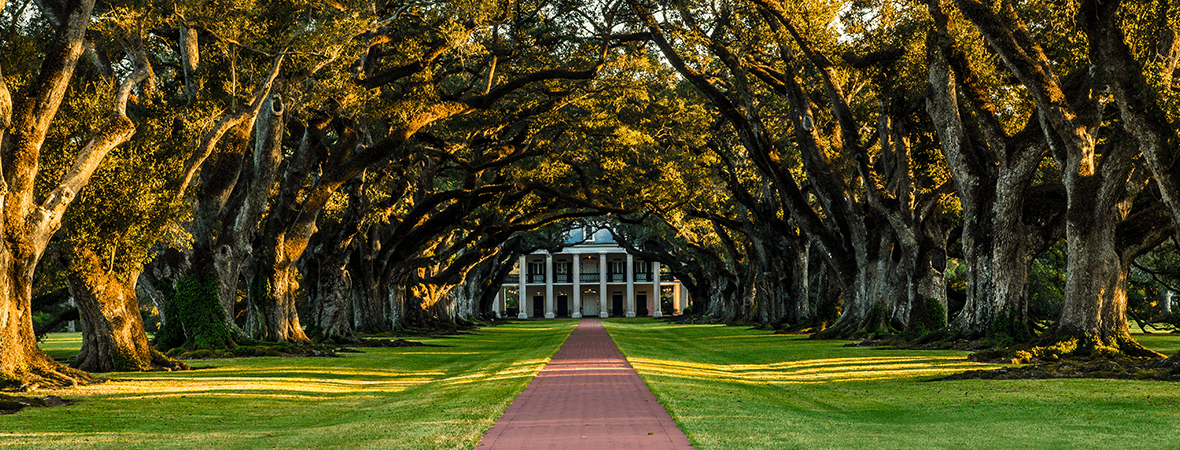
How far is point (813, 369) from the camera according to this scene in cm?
1755

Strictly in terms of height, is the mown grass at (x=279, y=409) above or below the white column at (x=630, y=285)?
below

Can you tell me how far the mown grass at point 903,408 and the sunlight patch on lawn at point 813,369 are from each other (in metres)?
0.03

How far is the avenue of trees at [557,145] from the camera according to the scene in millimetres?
14492

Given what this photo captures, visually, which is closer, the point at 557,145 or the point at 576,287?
the point at 557,145

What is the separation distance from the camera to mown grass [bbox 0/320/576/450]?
28.4ft

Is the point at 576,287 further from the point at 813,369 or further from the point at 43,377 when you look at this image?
the point at 43,377

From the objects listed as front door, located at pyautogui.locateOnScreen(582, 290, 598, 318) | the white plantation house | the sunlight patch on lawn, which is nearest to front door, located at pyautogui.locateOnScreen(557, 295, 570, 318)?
the white plantation house

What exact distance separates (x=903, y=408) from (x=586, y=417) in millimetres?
3957

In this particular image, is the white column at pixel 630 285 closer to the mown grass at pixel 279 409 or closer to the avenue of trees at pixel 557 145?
the avenue of trees at pixel 557 145

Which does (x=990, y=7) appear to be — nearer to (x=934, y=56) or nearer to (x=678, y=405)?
(x=934, y=56)

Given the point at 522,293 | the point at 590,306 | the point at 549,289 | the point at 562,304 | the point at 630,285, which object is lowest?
the point at 590,306

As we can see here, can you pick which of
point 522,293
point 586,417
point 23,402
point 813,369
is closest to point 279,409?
point 23,402

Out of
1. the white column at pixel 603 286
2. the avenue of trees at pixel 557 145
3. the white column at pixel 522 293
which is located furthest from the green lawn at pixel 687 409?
the white column at pixel 522 293

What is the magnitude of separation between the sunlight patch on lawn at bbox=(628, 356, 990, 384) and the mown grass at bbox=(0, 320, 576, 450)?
2669 millimetres
